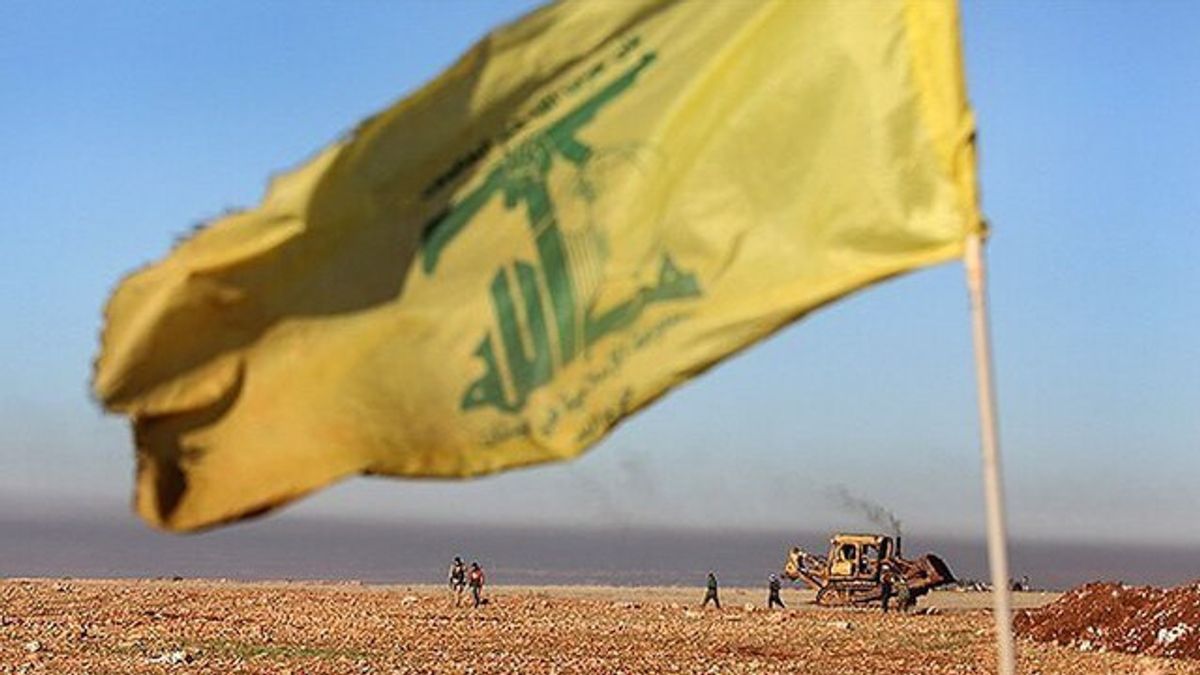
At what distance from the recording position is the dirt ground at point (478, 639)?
30078mm

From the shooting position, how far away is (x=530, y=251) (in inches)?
307

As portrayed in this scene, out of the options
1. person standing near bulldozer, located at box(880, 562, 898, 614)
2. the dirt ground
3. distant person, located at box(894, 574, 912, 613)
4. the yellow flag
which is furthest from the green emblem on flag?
person standing near bulldozer, located at box(880, 562, 898, 614)

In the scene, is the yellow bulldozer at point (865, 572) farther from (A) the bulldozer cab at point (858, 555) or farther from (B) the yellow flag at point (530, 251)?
(B) the yellow flag at point (530, 251)

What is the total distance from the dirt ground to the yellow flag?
68.9 feet

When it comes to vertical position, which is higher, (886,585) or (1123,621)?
(886,585)

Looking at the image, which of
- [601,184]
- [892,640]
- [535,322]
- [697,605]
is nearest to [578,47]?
[601,184]

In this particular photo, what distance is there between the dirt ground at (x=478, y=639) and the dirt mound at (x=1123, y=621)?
0.99 metres

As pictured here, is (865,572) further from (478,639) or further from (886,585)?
(478,639)

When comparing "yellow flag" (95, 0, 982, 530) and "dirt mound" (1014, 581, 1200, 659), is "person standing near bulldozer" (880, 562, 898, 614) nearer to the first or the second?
"dirt mound" (1014, 581, 1200, 659)

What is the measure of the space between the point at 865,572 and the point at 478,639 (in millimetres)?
23202

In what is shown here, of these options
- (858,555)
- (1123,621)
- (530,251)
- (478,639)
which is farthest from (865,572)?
(530,251)

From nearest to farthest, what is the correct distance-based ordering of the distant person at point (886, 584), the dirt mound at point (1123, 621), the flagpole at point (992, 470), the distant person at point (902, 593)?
the flagpole at point (992, 470), the dirt mound at point (1123, 621), the distant person at point (902, 593), the distant person at point (886, 584)

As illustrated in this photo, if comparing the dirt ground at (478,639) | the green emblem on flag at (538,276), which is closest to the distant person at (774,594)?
the dirt ground at (478,639)

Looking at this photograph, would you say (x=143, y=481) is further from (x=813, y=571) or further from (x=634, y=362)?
(x=813, y=571)
